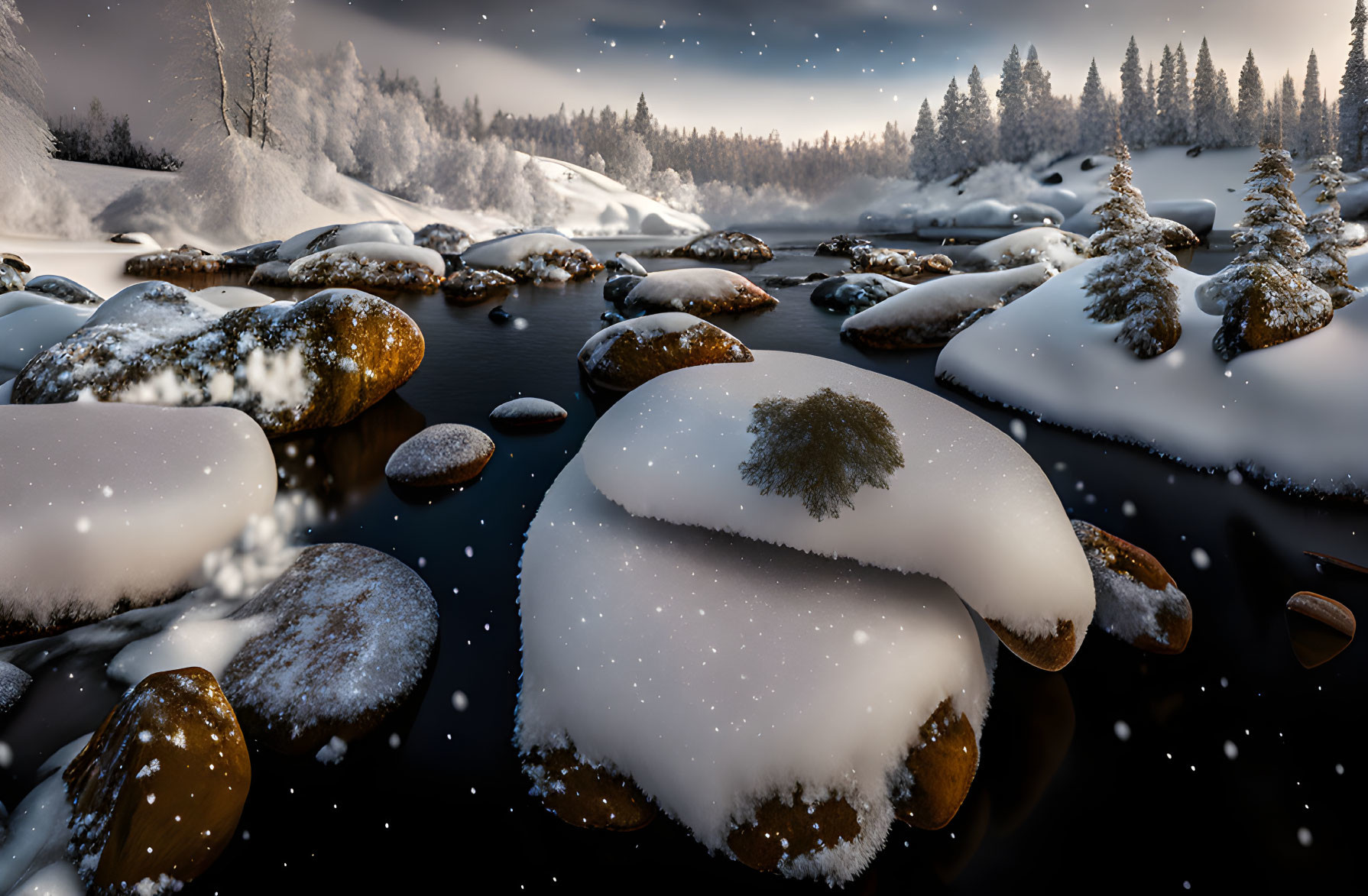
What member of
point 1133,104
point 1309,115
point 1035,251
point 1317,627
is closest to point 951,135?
point 1133,104

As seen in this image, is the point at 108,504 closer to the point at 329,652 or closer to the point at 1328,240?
the point at 329,652

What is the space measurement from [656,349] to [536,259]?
559 inches

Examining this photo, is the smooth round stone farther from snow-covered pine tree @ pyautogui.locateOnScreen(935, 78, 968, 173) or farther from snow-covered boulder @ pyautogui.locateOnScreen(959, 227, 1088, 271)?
snow-covered pine tree @ pyautogui.locateOnScreen(935, 78, 968, 173)

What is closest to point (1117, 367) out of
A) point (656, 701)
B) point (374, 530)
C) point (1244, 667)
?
point (1244, 667)

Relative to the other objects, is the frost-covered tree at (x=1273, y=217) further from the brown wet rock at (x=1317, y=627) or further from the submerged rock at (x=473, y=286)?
the submerged rock at (x=473, y=286)

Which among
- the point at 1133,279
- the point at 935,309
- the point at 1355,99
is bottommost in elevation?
the point at 935,309

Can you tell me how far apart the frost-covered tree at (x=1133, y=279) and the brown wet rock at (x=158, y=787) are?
947cm

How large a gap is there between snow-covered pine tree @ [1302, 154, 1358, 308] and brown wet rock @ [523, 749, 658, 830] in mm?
11011

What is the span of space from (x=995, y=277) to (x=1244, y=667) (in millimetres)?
9401

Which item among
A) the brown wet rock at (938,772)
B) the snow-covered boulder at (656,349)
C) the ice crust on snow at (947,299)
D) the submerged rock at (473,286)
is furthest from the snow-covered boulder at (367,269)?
the brown wet rock at (938,772)

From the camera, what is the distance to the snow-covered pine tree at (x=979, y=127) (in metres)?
58.5

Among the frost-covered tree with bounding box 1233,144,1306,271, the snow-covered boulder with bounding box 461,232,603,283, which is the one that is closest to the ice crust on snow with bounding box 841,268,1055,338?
the frost-covered tree with bounding box 1233,144,1306,271

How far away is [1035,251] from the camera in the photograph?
59.2ft

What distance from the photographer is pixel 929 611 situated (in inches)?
125
